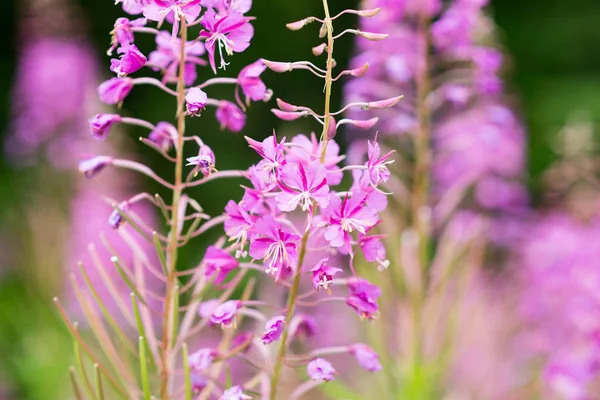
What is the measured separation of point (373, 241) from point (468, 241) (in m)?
1.45

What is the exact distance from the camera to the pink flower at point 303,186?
34.8 inches

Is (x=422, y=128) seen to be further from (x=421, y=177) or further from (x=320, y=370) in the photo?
(x=320, y=370)

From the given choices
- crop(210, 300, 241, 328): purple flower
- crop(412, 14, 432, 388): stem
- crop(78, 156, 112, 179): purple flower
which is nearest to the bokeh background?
crop(412, 14, 432, 388): stem

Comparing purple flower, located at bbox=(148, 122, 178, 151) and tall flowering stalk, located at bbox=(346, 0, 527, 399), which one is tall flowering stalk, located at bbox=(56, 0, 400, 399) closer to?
purple flower, located at bbox=(148, 122, 178, 151)

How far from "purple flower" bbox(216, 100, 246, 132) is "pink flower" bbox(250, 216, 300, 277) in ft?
0.68

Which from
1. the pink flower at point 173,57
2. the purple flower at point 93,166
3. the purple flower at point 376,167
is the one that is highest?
the pink flower at point 173,57

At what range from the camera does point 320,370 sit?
952 mm

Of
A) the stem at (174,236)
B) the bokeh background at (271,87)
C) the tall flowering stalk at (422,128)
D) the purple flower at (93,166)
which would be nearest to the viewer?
the stem at (174,236)

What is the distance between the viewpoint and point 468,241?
2.33 metres

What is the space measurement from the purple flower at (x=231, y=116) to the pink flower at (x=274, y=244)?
0.68 ft

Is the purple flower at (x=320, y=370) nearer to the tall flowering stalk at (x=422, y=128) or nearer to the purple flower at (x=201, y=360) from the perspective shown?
the purple flower at (x=201, y=360)

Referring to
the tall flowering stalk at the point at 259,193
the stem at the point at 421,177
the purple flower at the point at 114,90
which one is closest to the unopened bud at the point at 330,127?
the tall flowering stalk at the point at 259,193

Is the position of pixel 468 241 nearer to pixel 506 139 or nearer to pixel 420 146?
pixel 420 146

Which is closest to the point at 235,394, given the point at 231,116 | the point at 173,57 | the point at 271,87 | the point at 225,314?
the point at 225,314
